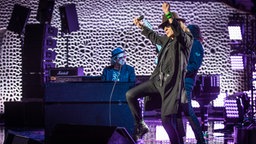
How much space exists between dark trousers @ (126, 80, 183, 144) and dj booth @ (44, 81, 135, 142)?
16 centimetres

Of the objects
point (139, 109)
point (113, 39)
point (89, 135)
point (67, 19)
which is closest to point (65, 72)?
point (67, 19)

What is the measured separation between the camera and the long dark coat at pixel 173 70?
530cm

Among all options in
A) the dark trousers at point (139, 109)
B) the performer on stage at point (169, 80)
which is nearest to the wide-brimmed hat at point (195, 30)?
the performer on stage at point (169, 80)

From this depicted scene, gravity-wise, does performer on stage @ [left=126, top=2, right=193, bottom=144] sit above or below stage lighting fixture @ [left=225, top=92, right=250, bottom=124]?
above

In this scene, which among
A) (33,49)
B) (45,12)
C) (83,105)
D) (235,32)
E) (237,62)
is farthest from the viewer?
(237,62)

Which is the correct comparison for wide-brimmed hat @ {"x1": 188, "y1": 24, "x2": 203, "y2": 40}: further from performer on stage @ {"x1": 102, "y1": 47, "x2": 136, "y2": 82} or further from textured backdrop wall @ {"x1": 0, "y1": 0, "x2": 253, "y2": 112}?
textured backdrop wall @ {"x1": 0, "y1": 0, "x2": 253, "y2": 112}

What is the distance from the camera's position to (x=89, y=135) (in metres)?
4.06

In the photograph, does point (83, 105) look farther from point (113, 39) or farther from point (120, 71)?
point (113, 39)

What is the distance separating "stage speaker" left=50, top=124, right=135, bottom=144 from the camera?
13.0ft

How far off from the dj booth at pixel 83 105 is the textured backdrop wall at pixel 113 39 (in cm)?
656

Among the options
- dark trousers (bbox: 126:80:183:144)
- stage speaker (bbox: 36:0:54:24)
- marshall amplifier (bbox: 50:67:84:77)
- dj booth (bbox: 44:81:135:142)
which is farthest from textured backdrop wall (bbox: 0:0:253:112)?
dj booth (bbox: 44:81:135:142)

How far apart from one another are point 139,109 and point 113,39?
6629 millimetres

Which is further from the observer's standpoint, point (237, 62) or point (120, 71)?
point (237, 62)

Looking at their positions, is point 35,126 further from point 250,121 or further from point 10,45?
point 250,121
